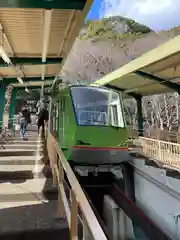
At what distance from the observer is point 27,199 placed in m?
5.11

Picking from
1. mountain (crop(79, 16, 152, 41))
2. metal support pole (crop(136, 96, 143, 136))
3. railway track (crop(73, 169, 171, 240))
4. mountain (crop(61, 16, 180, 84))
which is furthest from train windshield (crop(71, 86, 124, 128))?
mountain (crop(79, 16, 152, 41))

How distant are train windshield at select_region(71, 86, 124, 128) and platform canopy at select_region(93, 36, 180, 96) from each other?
1.13 m

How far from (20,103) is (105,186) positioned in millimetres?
26664

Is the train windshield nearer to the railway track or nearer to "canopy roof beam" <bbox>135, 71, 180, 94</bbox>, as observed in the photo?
"canopy roof beam" <bbox>135, 71, 180, 94</bbox>

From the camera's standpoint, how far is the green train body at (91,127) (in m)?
8.48

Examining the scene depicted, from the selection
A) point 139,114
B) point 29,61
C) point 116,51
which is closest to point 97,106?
point 29,61

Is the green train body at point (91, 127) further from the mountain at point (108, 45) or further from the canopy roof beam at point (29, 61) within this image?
the mountain at point (108, 45)

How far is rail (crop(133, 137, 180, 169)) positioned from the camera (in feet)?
29.9

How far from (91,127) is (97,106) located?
825mm

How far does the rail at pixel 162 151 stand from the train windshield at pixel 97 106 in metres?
1.82

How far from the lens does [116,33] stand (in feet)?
265

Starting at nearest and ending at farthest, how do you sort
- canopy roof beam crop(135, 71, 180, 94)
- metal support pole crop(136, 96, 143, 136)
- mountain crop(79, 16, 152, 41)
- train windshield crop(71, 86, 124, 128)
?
train windshield crop(71, 86, 124, 128) < canopy roof beam crop(135, 71, 180, 94) < metal support pole crop(136, 96, 143, 136) < mountain crop(79, 16, 152, 41)

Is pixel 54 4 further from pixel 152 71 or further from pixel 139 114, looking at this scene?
pixel 139 114

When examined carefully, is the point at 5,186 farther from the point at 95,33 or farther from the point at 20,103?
the point at 95,33
